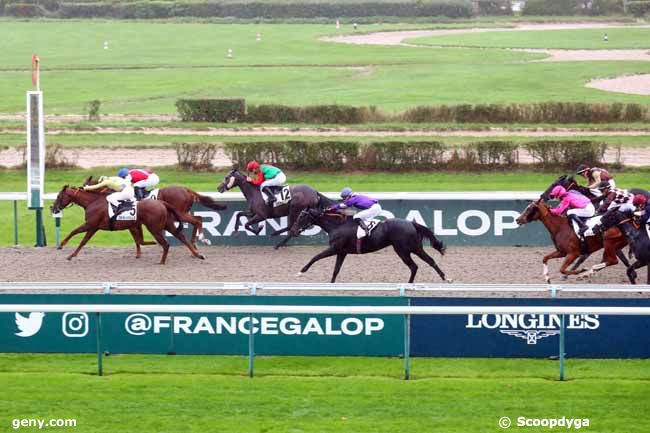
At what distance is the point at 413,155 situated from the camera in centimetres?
2336

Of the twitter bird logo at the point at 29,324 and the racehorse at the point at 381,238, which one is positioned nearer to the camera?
the twitter bird logo at the point at 29,324

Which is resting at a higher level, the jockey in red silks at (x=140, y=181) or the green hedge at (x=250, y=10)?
the green hedge at (x=250, y=10)

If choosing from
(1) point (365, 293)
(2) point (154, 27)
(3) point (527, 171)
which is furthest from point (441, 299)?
(2) point (154, 27)

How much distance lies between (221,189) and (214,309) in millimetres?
7098

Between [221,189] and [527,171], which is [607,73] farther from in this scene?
[221,189]

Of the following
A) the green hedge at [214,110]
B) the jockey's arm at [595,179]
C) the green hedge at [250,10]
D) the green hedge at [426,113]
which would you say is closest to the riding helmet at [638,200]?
the jockey's arm at [595,179]

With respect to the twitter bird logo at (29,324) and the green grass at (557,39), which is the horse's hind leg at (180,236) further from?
the green grass at (557,39)

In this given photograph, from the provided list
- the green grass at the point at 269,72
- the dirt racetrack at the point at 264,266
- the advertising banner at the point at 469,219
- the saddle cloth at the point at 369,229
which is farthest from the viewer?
the green grass at the point at 269,72

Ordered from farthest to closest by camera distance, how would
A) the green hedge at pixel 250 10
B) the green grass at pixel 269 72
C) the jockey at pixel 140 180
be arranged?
1. the green hedge at pixel 250 10
2. the green grass at pixel 269 72
3. the jockey at pixel 140 180

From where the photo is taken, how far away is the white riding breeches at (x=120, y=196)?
52.6ft

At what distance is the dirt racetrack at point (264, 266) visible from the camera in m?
15.2

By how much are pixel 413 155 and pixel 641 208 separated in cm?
934

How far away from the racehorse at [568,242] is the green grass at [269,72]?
62.0ft

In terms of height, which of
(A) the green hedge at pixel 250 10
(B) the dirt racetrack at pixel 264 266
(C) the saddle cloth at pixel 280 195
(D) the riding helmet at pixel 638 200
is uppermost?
(A) the green hedge at pixel 250 10
